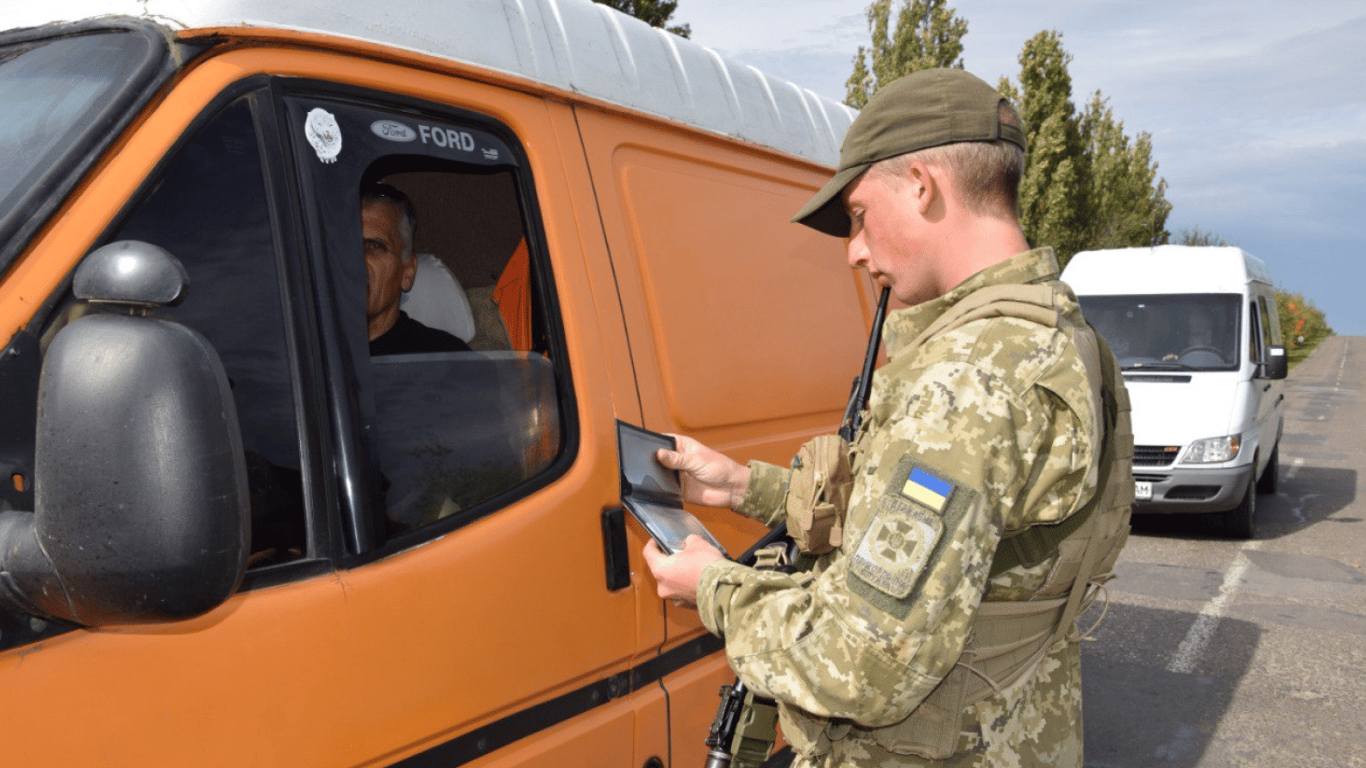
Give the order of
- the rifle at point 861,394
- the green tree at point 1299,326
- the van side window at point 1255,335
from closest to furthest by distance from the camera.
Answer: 1. the rifle at point 861,394
2. the van side window at point 1255,335
3. the green tree at point 1299,326

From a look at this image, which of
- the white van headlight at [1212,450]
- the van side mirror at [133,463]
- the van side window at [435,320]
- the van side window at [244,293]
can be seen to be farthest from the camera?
the white van headlight at [1212,450]

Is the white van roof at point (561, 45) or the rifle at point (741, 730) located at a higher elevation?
the white van roof at point (561, 45)

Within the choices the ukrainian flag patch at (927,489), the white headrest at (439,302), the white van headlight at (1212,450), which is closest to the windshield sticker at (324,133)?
the white headrest at (439,302)

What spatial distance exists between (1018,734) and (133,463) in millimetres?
1344

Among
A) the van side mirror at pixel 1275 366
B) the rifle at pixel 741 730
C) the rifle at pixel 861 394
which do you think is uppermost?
the rifle at pixel 861 394

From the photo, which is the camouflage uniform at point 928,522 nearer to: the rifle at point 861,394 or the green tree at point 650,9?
the rifle at point 861,394

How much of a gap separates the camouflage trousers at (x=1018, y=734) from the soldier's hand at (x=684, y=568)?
331 mm

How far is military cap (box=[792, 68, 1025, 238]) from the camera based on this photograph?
1.55 m

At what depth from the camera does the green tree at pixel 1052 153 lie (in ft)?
65.7

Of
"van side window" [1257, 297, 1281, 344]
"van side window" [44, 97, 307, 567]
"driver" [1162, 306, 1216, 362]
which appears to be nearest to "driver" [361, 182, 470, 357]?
"van side window" [44, 97, 307, 567]

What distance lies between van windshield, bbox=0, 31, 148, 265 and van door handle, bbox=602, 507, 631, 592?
104cm

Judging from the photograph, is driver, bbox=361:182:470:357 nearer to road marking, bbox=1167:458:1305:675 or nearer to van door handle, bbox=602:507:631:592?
van door handle, bbox=602:507:631:592

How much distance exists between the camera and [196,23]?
1450mm

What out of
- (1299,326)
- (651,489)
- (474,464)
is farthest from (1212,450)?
(1299,326)
